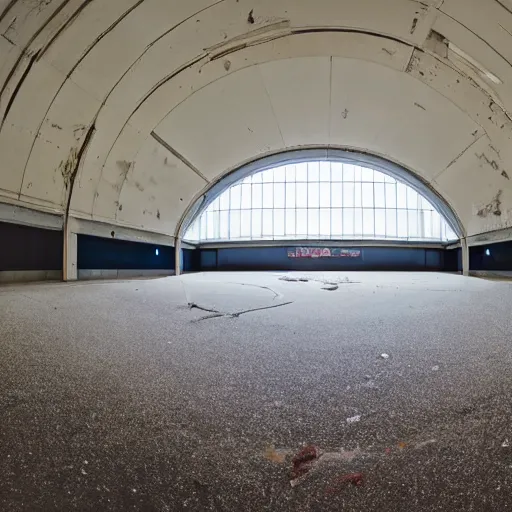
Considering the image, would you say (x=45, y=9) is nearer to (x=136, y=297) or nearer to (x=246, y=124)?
(x=136, y=297)

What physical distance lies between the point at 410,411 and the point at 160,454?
702mm

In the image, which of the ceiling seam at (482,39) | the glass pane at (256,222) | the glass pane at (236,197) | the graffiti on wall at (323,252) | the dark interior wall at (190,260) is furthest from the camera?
the glass pane at (236,197)

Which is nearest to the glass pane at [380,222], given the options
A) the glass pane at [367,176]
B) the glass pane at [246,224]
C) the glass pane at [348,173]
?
the glass pane at [367,176]

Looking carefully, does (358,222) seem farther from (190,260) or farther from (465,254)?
(190,260)

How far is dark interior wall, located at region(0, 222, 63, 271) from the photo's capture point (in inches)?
152

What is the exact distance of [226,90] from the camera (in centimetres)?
461

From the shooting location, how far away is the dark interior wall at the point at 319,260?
32.1ft

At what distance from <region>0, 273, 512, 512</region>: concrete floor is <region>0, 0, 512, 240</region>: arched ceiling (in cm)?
291

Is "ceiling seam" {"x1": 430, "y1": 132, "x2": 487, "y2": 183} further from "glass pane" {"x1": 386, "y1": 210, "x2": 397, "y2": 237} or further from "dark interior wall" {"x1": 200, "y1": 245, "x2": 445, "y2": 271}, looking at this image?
"glass pane" {"x1": 386, "y1": 210, "x2": 397, "y2": 237}

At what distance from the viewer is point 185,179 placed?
6.37 m

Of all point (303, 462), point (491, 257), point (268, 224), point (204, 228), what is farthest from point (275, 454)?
point (204, 228)

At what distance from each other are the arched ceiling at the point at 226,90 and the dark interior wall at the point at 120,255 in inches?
17.7

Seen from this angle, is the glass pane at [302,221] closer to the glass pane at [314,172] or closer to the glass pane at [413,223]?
the glass pane at [314,172]

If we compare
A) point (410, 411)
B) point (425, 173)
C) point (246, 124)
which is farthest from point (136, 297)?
point (425, 173)
